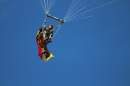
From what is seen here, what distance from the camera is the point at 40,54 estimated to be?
54.8ft

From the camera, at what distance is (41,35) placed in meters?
16.1

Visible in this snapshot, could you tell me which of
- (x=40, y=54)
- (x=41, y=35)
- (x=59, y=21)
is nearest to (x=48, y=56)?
(x=40, y=54)

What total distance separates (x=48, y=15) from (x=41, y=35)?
1596 millimetres

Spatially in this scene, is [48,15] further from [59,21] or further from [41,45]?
[41,45]

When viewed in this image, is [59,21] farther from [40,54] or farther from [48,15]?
[40,54]

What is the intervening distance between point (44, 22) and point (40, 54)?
8.66 ft

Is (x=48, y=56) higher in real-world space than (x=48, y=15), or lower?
lower

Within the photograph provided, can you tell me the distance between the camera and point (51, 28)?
621 inches

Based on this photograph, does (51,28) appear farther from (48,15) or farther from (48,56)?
(48,56)

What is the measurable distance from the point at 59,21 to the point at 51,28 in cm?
90

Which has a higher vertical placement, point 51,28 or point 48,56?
point 51,28

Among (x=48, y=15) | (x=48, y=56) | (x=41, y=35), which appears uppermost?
(x=48, y=15)

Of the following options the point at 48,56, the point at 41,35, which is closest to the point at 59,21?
the point at 41,35

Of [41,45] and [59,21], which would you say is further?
[41,45]
